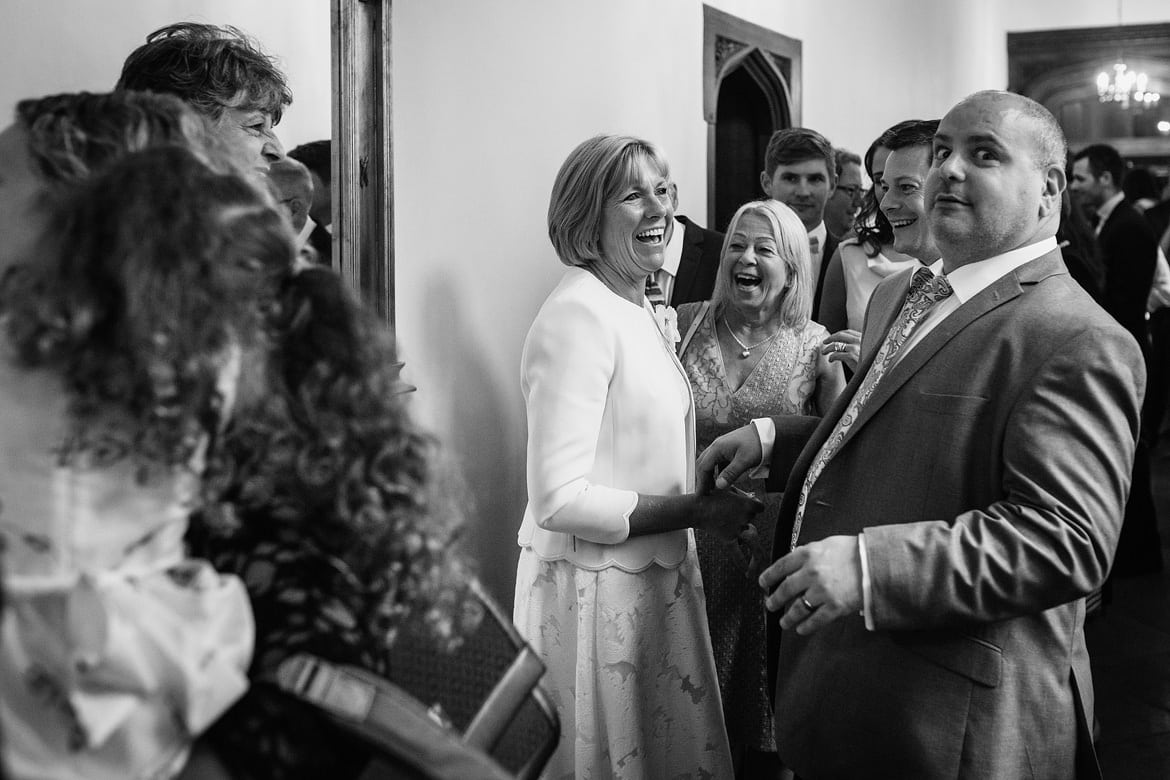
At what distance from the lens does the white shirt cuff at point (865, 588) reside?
1.75m

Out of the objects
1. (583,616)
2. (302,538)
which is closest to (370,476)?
(302,538)

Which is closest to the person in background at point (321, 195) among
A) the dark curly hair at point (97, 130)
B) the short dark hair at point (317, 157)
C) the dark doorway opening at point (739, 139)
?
the short dark hair at point (317, 157)

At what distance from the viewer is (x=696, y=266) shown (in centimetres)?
402

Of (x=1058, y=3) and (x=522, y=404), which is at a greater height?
(x=1058, y=3)

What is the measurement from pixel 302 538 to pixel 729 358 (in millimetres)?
2260

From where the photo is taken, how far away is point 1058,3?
10.9 meters

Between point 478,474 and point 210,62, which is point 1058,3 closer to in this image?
point 478,474

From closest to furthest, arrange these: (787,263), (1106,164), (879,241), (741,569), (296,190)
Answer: (296,190) < (741,569) < (787,263) < (879,241) < (1106,164)

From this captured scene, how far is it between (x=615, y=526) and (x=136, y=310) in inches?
60.9

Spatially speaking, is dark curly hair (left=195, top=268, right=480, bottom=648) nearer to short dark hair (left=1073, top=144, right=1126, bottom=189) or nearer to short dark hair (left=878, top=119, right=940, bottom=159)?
short dark hair (left=878, top=119, right=940, bottom=159)

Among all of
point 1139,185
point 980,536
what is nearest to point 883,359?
point 980,536

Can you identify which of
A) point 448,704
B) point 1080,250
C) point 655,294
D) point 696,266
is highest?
point 1080,250

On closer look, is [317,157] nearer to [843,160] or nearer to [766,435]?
[766,435]

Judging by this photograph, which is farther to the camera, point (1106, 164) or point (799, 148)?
point (1106, 164)
